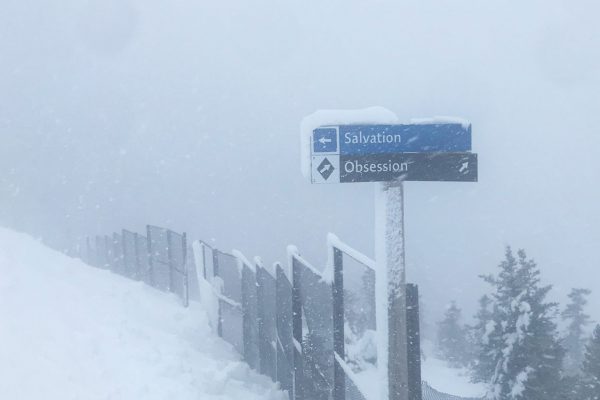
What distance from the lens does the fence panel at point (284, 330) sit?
619 centimetres

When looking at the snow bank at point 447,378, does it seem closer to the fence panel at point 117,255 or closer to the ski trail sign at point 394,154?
the fence panel at point 117,255

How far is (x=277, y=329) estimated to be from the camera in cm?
684

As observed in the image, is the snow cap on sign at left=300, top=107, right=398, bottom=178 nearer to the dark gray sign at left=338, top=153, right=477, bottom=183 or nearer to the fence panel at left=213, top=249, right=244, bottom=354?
the dark gray sign at left=338, top=153, right=477, bottom=183

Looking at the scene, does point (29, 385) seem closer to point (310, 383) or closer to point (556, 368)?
point (310, 383)

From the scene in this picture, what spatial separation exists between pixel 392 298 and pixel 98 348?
3794mm

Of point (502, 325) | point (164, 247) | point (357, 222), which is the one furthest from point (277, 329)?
point (357, 222)

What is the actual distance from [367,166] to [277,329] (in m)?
3.45

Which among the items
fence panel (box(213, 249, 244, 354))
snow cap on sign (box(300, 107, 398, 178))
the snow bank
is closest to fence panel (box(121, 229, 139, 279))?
fence panel (box(213, 249, 244, 354))

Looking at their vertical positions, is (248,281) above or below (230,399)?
above

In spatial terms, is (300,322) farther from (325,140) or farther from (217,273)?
(217,273)

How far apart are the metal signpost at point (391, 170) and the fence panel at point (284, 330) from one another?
2.33 meters

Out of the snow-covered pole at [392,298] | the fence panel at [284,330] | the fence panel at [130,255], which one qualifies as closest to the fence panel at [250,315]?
the fence panel at [284,330]

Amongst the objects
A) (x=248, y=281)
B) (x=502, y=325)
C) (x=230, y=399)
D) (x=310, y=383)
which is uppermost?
(x=248, y=281)

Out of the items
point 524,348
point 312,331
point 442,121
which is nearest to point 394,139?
point 442,121
